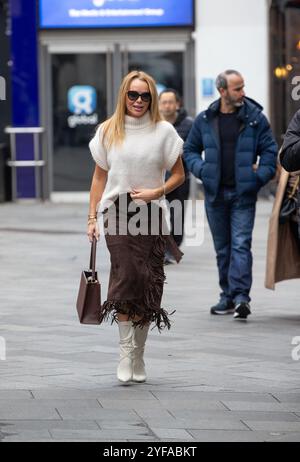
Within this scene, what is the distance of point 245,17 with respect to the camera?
23.1 meters

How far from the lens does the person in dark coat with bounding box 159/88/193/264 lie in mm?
13953

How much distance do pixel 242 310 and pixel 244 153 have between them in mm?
1240

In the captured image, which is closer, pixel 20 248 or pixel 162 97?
pixel 162 97

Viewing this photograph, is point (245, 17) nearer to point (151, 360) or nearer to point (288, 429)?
point (151, 360)

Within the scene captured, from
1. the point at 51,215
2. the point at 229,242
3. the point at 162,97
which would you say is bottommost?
the point at 51,215

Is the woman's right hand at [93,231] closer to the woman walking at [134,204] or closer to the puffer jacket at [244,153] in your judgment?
the woman walking at [134,204]

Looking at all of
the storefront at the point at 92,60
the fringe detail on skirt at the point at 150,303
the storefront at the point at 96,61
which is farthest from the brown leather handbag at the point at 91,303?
the storefront at the point at 92,60

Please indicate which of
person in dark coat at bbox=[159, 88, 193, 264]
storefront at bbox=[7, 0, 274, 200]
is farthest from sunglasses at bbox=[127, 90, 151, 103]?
storefront at bbox=[7, 0, 274, 200]

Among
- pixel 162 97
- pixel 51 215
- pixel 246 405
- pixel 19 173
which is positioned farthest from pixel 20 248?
pixel 246 405

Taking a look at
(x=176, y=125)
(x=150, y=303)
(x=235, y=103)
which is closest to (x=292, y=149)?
(x=150, y=303)

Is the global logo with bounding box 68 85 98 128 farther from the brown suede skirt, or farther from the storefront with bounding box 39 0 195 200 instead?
the brown suede skirt

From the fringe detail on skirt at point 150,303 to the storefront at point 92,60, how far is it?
15541 mm

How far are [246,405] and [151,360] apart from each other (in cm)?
165

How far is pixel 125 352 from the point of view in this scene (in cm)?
761
